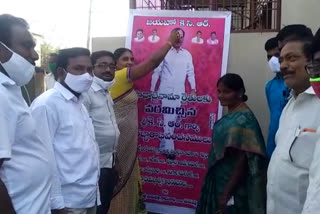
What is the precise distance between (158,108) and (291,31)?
1.89 meters

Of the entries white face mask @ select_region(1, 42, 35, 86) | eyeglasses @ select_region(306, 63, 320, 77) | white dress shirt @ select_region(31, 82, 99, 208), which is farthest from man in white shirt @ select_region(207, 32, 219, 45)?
white face mask @ select_region(1, 42, 35, 86)

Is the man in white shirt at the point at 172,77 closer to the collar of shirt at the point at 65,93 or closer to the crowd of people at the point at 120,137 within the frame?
the crowd of people at the point at 120,137

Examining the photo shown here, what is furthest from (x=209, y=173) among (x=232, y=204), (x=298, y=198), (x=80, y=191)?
(x=298, y=198)

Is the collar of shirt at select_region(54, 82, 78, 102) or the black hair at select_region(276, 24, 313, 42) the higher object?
the black hair at select_region(276, 24, 313, 42)

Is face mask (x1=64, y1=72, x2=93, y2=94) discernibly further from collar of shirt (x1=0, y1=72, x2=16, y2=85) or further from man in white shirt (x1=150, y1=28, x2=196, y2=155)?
man in white shirt (x1=150, y1=28, x2=196, y2=155)

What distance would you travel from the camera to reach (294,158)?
239 centimetres

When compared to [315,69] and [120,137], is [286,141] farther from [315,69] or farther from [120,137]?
[120,137]

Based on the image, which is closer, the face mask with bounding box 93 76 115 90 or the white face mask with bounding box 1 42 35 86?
the white face mask with bounding box 1 42 35 86

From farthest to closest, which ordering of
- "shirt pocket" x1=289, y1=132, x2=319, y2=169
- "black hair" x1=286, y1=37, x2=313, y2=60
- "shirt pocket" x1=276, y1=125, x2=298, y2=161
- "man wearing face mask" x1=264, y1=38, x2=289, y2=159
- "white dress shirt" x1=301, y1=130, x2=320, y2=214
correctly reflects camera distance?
1. "man wearing face mask" x1=264, y1=38, x2=289, y2=159
2. "black hair" x1=286, y1=37, x2=313, y2=60
3. "shirt pocket" x1=276, y1=125, x2=298, y2=161
4. "shirt pocket" x1=289, y1=132, x2=319, y2=169
5. "white dress shirt" x1=301, y1=130, x2=320, y2=214

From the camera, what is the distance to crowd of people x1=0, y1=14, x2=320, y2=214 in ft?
7.28

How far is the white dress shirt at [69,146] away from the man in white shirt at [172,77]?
1.62m

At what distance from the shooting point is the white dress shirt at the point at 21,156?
2078 mm

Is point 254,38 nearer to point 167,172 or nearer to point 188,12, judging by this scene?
point 188,12

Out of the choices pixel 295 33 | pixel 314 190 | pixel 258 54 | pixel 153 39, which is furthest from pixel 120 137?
pixel 314 190
